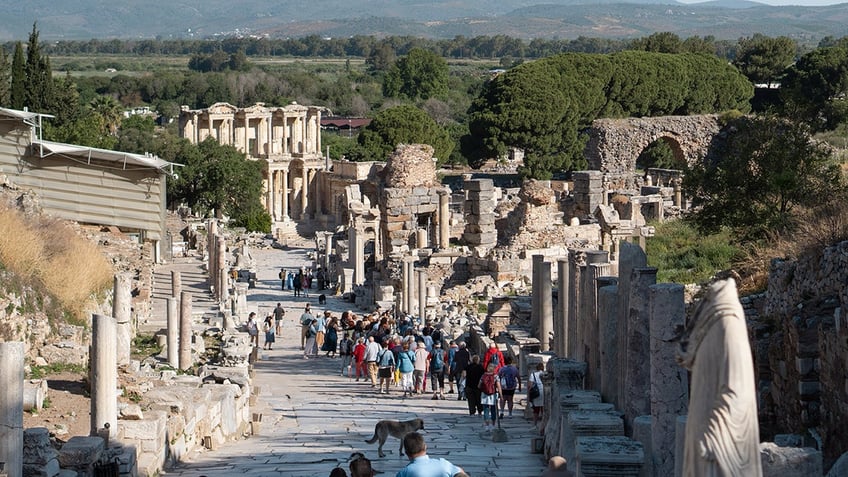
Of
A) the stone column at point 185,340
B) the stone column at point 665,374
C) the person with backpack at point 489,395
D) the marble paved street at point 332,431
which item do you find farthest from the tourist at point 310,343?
the stone column at point 665,374

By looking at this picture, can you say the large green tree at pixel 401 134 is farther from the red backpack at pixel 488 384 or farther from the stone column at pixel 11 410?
the stone column at pixel 11 410

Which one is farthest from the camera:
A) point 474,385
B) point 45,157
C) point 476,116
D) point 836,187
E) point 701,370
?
point 476,116

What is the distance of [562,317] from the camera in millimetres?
20750

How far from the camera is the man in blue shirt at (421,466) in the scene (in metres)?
9.57

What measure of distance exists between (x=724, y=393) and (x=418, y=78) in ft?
436

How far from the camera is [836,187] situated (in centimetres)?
2433

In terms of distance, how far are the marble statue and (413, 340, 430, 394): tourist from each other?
16.1 m

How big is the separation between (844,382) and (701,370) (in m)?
6.09

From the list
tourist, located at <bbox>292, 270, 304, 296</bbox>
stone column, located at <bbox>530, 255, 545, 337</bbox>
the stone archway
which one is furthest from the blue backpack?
the stone archway

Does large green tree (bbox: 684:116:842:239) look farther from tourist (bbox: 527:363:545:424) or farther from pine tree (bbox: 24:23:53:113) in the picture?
pine tree (bbox: 24:23:53:113)

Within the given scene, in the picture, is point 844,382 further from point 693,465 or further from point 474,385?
point 474,385

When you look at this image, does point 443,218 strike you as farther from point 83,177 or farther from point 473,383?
point 473,383

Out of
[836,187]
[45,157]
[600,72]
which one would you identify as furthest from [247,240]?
Result: [836,187]

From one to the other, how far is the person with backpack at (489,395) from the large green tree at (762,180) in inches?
295
